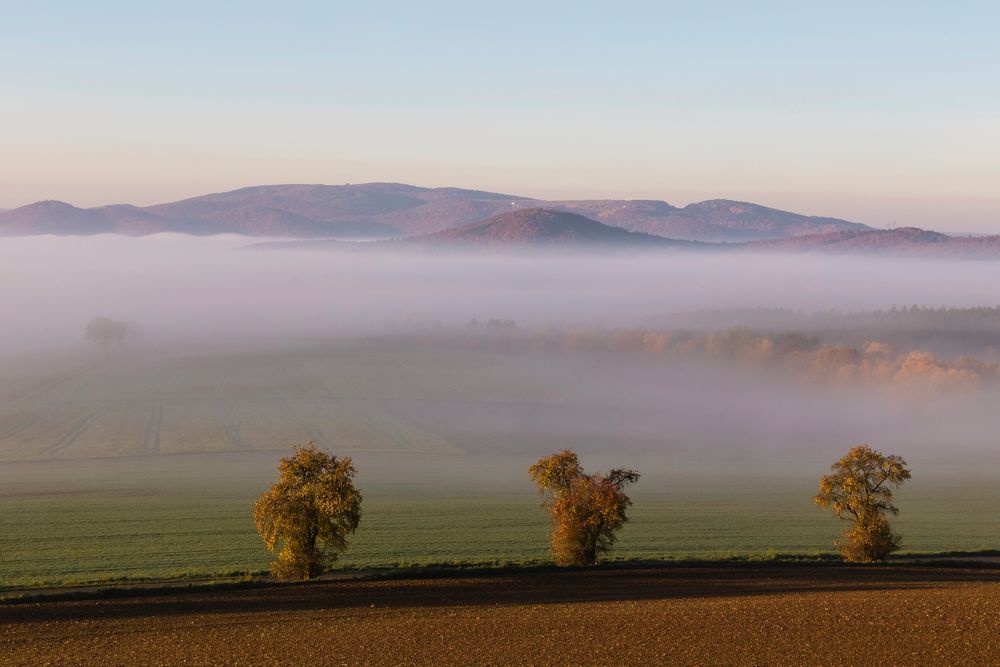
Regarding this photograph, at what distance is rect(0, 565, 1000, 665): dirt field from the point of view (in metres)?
36.1

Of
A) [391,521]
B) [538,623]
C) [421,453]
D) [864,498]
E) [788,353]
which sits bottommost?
[421,453]

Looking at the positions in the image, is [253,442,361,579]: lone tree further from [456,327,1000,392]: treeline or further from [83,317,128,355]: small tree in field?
[83,317,128,355]: small tree in field

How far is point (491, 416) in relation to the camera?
132 metres

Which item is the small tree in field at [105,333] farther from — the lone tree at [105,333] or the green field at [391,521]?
the green field at [391,521]

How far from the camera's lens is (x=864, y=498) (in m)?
56.0

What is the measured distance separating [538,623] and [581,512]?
45.6ft

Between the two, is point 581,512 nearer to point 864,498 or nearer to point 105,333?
point 864,498

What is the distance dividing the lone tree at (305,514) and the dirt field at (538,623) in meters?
2.65

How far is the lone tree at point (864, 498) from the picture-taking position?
180 ft

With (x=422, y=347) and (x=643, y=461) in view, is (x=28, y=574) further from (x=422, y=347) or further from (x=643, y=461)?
(x=422, y=347)

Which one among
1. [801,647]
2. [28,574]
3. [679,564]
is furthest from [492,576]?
[28,574]

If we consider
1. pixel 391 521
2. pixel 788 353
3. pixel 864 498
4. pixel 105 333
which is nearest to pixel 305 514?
pixel 391 521

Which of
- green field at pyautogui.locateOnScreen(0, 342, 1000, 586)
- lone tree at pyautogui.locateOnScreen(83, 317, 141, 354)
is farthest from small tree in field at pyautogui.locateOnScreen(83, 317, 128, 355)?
green field at pyautogui.locateOnScreen(0, 342, 1000, 586)

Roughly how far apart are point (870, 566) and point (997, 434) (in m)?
84.1
